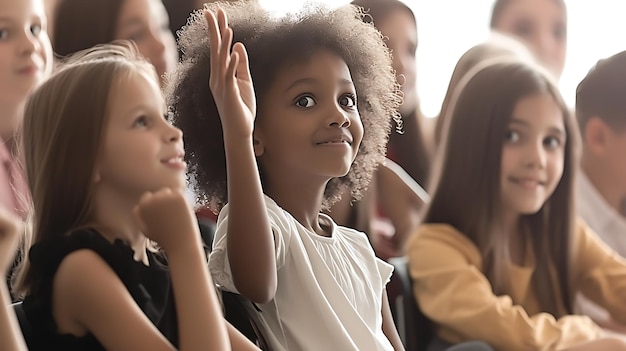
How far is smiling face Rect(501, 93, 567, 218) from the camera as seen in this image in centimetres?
190

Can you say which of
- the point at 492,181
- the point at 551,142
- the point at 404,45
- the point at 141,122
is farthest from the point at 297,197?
the point at 404,45

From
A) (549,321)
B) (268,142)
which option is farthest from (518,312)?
(268,142)

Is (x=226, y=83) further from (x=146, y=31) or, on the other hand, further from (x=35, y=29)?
(x=146, y=31)

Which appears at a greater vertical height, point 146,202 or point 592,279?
point 146,202

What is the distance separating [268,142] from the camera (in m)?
1.30

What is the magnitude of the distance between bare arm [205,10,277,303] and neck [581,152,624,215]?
1.44 metres

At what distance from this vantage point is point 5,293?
0.89m

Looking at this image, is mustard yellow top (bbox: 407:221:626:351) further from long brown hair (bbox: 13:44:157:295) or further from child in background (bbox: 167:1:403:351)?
long brown hair (bbox: 13:44:157:295)

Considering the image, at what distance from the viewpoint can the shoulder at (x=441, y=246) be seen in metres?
1.79

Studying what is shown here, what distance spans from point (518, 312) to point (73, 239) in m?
0.96

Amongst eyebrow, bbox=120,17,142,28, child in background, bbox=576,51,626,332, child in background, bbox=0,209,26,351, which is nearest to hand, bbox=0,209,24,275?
child in background, bbox=0,209,26,351

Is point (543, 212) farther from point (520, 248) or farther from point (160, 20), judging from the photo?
point (160, 20)

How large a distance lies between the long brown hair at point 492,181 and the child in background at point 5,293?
1.14 m

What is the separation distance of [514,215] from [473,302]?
0.91 feet
